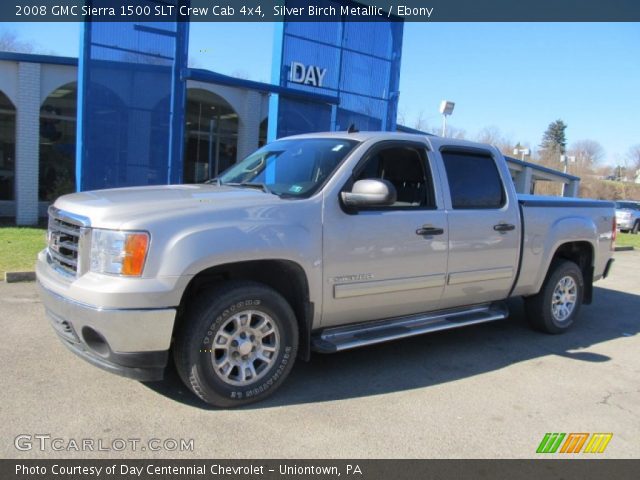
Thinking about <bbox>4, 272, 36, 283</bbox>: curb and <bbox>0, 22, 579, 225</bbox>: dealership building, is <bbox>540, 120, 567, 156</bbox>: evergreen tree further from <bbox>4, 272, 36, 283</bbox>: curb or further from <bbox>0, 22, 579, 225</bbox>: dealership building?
<bbox>4, 272, 36, 283</bbox>: curb

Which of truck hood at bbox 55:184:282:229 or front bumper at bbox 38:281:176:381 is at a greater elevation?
truck hood at bbox 55:184:282:229

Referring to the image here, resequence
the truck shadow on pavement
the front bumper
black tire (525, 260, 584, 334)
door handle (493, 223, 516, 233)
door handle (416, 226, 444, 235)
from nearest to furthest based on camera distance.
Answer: the front bumper, the truck shadow on pavement, door handle (416, 226, 444, 235), door handle (493, 223, 516, 233), black tire (525, 260, 584, 334)

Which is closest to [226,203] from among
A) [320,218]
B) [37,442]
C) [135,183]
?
[320,218]

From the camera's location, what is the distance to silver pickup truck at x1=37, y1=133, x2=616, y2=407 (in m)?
3.47

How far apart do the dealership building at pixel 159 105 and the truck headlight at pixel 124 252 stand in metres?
7.71

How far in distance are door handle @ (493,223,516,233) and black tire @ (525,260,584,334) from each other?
1104mm

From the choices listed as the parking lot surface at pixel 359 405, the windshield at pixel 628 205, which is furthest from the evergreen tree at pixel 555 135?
the parking lot surface at pixel 359 405

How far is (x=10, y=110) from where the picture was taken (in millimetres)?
14398

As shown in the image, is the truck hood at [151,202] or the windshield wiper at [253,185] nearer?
the truck hood at [151,202]

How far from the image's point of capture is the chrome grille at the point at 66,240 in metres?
3.63

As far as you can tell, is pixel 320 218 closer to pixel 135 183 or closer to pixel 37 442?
pixel 37 442

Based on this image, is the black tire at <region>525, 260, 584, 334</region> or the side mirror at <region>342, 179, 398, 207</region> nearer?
the side mirror at <region>342, 179, 398, 207</region>

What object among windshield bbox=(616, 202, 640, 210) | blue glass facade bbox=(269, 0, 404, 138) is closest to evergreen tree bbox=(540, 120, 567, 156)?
windshield bbox=(616, 202, 640, 210)
